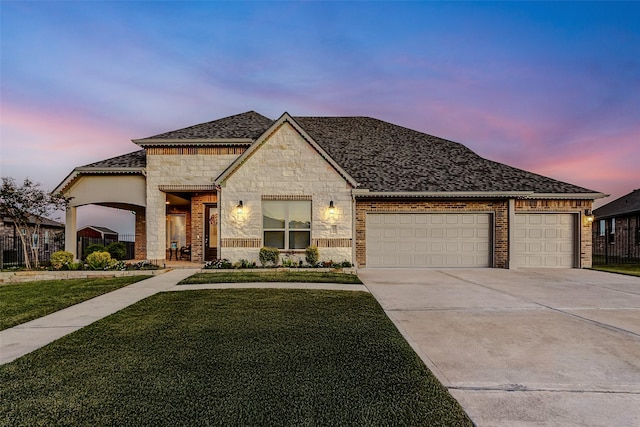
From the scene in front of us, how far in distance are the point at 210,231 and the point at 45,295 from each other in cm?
795

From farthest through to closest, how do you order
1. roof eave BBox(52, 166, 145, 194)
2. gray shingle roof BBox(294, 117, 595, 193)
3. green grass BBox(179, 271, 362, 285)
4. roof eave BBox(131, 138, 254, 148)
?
gray shingle roof BBox(294, 117, 595, 193) < roof eave BBox(52, 166, 145, 194) < roof eave BBox(131, 138, 254, 148) < green grass BBox(179, 271, 362, 285)

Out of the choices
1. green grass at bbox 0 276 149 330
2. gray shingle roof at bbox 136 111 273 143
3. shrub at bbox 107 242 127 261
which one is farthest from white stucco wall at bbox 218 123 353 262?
shrub at bbox 107 242 127 261

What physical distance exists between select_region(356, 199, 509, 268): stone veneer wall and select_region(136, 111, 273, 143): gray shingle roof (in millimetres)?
5923

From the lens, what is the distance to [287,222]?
46.5 ft

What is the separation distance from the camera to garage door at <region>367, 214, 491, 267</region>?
15.3 metres

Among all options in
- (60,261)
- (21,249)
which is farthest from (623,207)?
(21,249)

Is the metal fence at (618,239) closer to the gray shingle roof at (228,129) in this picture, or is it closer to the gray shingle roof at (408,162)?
the gray shingle roof at (408,162)

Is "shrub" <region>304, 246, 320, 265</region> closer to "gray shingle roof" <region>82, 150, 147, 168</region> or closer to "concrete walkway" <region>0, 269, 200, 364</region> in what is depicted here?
"concrete walkway" <region>0, 269, 200, 364</region>

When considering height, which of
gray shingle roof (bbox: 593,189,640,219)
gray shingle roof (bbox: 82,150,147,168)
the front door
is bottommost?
the front door

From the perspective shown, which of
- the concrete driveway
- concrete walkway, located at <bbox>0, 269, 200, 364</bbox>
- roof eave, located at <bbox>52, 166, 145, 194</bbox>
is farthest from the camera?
roof eave, located at <bbox>52, 166, 145, 194</bbox>

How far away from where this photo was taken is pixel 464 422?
289cm

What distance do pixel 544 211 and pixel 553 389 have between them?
14272 mm

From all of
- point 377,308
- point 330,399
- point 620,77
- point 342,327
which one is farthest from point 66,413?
point 620,77

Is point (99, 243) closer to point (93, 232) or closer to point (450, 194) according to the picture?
point (93, 232)
